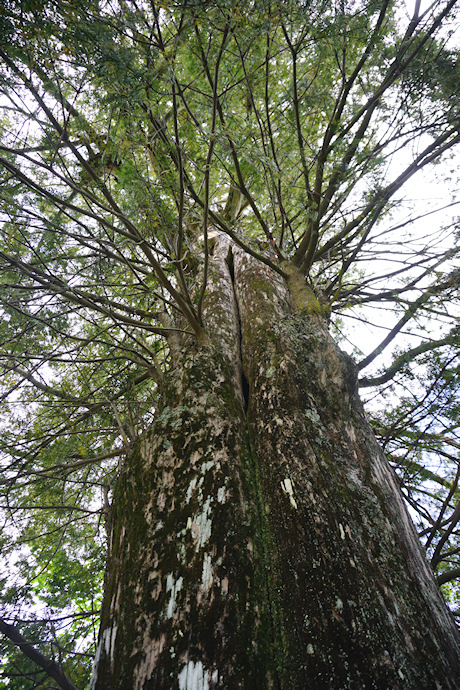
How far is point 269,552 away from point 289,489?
249 mm

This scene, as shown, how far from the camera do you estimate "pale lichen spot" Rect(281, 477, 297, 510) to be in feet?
4.54

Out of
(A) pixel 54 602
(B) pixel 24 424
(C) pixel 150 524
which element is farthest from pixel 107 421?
(C) pixel 150 524

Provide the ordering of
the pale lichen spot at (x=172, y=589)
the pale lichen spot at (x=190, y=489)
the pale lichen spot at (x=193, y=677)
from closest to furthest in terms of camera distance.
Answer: the pale lichen spot at (x=193, y=677), the pale lichen spot at (x=172, y=589), the pale lichen spot at (x=190, y=489)

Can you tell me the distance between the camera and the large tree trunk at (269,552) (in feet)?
3.51

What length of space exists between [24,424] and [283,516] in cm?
290

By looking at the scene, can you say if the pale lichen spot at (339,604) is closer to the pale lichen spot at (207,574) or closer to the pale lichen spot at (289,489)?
the pale lichen spot at (289,489)

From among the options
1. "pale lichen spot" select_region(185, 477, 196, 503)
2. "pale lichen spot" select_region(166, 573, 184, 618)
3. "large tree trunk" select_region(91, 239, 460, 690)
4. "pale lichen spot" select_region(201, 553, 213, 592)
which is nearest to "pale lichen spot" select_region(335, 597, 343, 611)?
"large tree trunk" select_region(91, 239, 460, 690)

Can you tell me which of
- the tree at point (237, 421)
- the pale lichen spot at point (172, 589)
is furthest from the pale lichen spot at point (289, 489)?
the pale lichen spot at point (172, 589)

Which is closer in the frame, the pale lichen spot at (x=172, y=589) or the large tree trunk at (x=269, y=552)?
the large tree trunk at (x=269, y=552)

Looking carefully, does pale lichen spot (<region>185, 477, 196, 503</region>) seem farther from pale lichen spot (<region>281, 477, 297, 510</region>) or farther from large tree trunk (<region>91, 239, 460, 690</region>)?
pale lichen spot (<region>281, 477, 297, 510</region>)

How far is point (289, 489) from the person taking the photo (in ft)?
4.69

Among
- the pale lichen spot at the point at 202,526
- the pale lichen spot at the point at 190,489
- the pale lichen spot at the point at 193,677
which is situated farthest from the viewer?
the pale lichen spot at the point at 190,489

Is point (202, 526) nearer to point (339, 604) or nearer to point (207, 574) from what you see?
point (207, 574)

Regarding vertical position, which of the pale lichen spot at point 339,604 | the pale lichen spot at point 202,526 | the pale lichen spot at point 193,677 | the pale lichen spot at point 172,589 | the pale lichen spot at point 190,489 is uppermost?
the pale lichen spot at point 190,489
